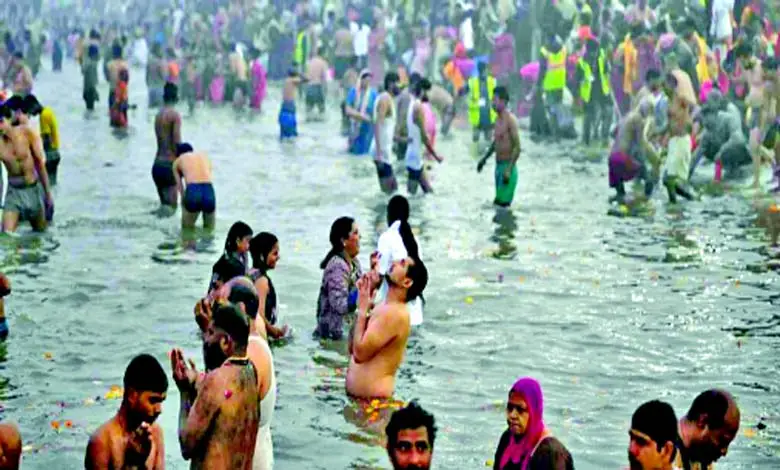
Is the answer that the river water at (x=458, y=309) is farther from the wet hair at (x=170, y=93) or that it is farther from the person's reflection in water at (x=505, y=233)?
the wet hair at (x=170, y=93)

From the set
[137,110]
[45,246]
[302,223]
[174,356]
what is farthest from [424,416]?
[137,110]

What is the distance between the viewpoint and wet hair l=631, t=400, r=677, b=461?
6.29 m

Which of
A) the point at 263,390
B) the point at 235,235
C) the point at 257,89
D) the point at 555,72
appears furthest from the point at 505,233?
the point at 257,89

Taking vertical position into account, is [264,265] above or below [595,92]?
above

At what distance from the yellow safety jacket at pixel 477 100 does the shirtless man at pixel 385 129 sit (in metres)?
8.36

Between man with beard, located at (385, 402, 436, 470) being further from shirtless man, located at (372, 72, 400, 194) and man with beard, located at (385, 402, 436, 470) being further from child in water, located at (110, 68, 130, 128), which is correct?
child in water, located at (110, 68, 130, 128)

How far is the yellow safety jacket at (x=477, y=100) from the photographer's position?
29.7 meters

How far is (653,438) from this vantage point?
248 inches

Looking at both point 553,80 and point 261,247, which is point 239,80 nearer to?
point 553,80

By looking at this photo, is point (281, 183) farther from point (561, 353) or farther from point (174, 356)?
point (174, 356)

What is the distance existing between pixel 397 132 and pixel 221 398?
14.4 metres

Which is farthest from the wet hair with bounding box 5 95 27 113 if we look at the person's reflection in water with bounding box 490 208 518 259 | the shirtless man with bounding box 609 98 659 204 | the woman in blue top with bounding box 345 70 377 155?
the woman in blue top with bounding box 345 70 377 155

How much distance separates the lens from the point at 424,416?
6234 mm

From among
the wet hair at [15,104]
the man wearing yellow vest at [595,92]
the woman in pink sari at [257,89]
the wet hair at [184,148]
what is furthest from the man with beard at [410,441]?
the woman in pink sari at [257,89]
